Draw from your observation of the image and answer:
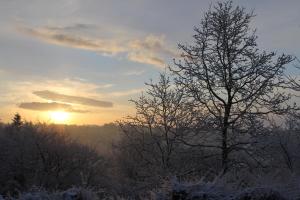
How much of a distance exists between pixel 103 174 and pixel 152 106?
123 ft

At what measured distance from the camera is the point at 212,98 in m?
18.8

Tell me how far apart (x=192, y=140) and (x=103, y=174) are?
161 feet

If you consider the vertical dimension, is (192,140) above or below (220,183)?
above

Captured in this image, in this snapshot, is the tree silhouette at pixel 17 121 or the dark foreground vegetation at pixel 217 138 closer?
the dark foreground vegetation at pixel 217 138

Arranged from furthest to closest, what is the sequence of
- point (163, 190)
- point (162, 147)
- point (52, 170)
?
point (52, 170) → point (162, 147) → point (163, 190)

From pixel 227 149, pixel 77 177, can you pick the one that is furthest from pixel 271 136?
pixel 77 177

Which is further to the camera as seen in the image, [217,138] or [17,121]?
[17,121]

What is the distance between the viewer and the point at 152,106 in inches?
1275

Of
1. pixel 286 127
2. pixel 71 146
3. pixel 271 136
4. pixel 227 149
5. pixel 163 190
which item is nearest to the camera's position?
pixel 163 190

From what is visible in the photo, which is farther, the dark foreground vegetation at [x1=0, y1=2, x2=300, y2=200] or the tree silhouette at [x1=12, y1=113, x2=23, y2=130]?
the tree silhouette at [x1=12, y1=113, x2=23, y2=130]

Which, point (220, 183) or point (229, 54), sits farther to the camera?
point (229, 54)

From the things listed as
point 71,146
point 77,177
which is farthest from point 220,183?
point 71,146

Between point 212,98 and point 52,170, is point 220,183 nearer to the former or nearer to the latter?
point 212,98

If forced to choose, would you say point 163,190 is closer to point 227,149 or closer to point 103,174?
point 227,149
